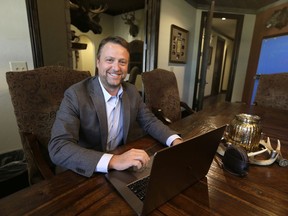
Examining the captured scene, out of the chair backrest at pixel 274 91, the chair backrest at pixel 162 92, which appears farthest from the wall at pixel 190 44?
the chair backrest at pixel 274 91

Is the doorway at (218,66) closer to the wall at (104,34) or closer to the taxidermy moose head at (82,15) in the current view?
the wall at (104,34)

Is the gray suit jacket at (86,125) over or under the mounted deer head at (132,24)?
under

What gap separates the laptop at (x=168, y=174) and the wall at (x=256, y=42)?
141 inches

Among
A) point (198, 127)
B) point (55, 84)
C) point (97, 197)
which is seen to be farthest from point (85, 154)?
point (198, 127)

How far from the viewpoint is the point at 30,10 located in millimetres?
1504

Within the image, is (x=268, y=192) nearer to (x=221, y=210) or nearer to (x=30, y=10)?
(x=221, y=210)

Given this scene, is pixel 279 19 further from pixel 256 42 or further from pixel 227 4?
pixel 227 4

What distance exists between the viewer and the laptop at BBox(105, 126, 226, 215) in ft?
1.62

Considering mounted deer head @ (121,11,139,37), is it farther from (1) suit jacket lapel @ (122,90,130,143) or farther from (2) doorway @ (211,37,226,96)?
(1) suit jacket lapel @ (122,90,130,143)

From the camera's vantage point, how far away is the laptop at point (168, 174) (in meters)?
0.49

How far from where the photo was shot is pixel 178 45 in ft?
11.3

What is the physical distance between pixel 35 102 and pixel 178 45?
297 cm

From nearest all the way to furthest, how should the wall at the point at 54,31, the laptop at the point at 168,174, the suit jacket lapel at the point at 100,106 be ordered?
the laptop at the point at 168,174 < the suit jacket lapel at the point at 100,106 < the wall at the point at 54,31

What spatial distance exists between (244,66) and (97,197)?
4.35 metres
